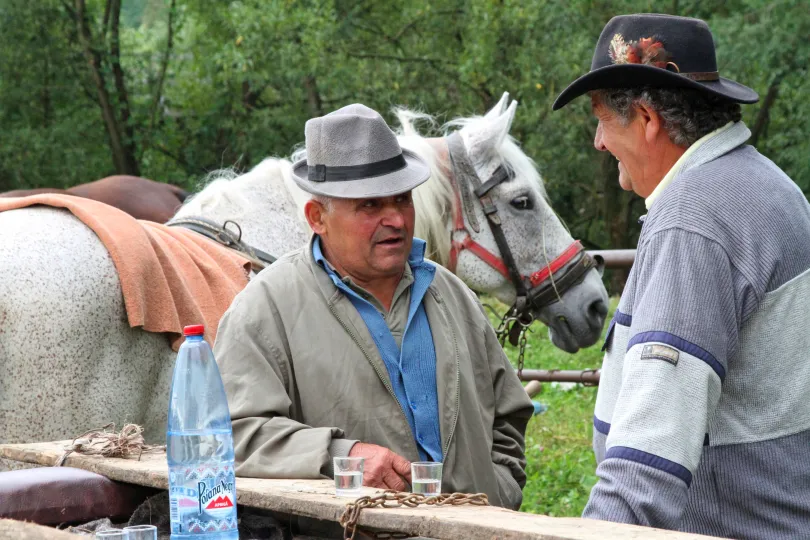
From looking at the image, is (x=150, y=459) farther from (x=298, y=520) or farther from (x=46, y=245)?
(x=46, y=245)

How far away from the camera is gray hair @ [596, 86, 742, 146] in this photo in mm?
2156

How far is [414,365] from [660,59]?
3.36 ft

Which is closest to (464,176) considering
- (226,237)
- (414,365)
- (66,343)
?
(226,237)

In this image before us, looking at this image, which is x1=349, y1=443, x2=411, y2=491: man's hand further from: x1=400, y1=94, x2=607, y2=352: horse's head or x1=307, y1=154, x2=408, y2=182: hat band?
x1=400, y1=94, x2=607, y2=352: horse's head

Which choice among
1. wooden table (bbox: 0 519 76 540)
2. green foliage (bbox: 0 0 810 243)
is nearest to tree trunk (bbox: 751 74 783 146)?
green foliage (bbox: 0 0 810 243)

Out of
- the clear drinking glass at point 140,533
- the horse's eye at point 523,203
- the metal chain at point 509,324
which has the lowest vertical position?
the metal chain at point 509,324

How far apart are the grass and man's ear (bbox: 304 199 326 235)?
2.60 metres

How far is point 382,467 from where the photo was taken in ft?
8.04

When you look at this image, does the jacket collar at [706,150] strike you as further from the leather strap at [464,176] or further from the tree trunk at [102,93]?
the tree trunk at [102,93]

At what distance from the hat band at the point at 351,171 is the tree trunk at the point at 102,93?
1344 cm

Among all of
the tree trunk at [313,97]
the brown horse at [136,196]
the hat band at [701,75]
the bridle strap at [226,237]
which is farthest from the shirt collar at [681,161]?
the tree trunk at [313,97]

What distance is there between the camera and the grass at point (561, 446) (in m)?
5.84

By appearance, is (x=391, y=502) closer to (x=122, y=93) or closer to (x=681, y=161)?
(x=681, y=161)

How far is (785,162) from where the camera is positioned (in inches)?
610
